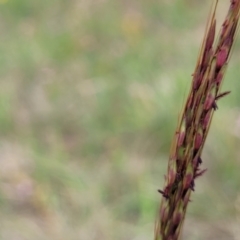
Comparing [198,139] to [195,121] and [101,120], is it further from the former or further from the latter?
[101,120]

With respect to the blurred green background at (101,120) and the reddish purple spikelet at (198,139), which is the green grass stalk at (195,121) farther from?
the blurred green background at (101,120)

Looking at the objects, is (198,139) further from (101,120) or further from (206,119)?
(101,120)

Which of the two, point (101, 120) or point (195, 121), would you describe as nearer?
point (195, 121)

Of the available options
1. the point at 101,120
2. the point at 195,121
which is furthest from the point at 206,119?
the point at 101,120


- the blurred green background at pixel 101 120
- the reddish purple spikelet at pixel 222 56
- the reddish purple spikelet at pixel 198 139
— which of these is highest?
the blurred green background at pixel 101 120

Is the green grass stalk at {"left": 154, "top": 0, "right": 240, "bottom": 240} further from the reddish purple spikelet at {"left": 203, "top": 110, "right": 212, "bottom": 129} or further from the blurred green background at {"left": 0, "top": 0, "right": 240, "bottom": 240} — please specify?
the blurred green background at {"left": 0, "top": 0, "right": 240, "bottom": 240}

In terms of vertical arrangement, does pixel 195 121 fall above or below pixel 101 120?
below

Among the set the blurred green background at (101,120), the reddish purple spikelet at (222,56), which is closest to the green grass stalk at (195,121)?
the reddish purple spikelet at (222,56)
